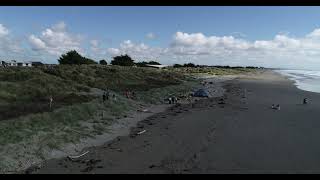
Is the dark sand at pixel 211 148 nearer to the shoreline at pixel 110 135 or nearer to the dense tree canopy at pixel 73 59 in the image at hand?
the shoreline at pixel 110 135

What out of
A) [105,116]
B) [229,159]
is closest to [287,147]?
[229,159]

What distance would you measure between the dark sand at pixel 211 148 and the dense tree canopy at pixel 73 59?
64.0 meters

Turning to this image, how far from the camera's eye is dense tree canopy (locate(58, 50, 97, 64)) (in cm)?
8611

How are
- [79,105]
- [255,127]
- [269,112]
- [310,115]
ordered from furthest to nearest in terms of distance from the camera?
[269,112]
[310,115]
[79,105]
[255,127]

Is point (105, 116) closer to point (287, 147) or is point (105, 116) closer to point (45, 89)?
point (45, 89)

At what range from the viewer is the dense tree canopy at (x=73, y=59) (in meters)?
86.1

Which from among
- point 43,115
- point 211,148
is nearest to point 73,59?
point 43,115

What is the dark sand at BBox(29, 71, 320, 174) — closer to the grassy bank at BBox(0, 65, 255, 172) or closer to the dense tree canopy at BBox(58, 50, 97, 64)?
the grassy bank at BBox(0, 65, 255, 172)

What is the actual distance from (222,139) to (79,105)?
9934mm

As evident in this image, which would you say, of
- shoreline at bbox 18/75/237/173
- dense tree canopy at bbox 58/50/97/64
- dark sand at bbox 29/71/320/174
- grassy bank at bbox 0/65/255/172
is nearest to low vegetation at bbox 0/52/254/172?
grassy bank at bbox 0/65/255/172

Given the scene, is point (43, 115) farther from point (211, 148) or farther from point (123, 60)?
point (123, 60)

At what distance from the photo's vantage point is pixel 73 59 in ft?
283
